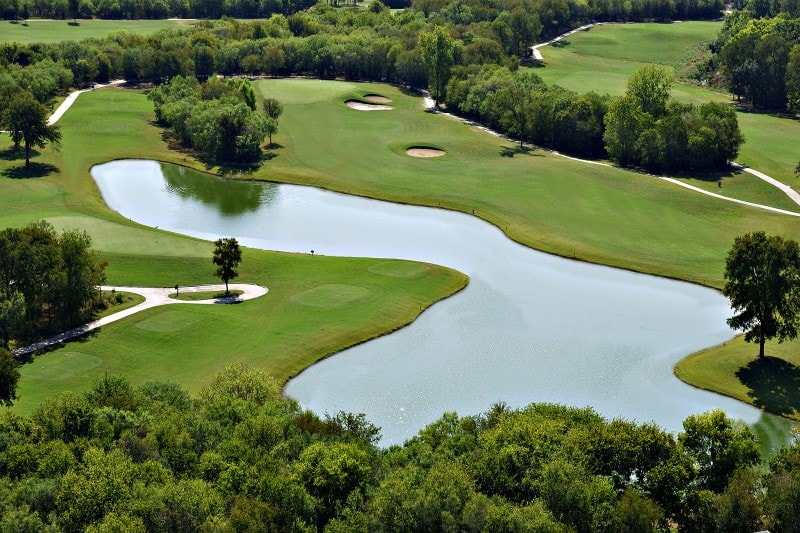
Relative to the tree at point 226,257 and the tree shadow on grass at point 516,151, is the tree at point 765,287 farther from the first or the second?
the tree shadow on grass at point 516,151

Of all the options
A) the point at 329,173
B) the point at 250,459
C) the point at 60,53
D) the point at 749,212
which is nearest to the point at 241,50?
the point at 60,53

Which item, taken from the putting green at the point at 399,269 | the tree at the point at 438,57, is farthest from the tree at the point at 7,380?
the tree at the point at 438,57

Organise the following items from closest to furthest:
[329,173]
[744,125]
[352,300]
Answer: [352,300] < [329,173] < [744,125]

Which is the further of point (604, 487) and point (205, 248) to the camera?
point (205, 248)

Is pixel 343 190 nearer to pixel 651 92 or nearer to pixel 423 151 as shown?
pixel 423 151

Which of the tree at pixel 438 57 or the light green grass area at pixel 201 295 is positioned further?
the tree at pixel 438 57

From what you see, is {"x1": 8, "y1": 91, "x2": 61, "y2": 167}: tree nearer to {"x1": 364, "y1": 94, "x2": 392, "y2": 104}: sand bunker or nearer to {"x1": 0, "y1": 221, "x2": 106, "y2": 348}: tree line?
{"x1": 0, "y1": 221, "x2": 106, "y2": 348}: tree line

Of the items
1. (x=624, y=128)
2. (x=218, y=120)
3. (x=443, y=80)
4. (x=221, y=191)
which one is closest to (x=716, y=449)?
(x=624, y=128)

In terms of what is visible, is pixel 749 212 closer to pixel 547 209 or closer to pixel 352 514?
pixel 547 209
